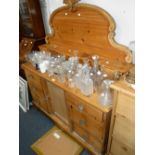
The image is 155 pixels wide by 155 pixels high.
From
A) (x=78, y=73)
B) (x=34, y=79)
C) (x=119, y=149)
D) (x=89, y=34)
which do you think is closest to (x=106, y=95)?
(x=78, y=73)

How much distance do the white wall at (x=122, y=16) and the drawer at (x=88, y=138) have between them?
0.87 metres

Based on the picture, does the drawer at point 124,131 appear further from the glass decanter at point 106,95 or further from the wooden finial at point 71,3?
the wooden finial at point 71,3

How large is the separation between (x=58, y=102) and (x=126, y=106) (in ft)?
2.86

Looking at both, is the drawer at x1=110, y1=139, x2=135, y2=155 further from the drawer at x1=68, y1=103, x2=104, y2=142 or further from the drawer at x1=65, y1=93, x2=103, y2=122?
the drawer at x1=65, y1=93, x2=103, y2=122

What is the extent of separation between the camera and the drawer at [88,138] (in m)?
1.39

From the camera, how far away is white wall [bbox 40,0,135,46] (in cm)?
113

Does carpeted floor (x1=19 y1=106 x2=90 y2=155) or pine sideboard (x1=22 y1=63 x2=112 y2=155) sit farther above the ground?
pine sideboard (x1=22 y1=63 x2=112 y2=155)

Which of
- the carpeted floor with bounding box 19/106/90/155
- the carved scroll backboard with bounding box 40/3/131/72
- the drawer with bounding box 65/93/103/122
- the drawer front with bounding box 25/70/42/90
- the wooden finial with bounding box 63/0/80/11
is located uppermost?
the wooden finial with bounding box 63/0/80/11

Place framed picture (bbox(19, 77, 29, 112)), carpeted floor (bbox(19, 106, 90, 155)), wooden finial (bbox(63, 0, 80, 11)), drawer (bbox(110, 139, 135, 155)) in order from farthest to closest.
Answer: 1. framed picture (bbox(19, 77, 29, 112))
2. carpeted floor (bbox(19, 106, 90, 155))
3. wooden finial (bbox(63, 0, 80, 11))
4. drawer (bbox(110, 139, 135, 155))

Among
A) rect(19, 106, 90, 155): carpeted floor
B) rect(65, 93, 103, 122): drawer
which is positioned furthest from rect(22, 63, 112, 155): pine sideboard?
rect(19, 106, 90, 155): carpeted floor

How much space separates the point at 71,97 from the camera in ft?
4.53

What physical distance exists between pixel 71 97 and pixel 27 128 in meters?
0.91

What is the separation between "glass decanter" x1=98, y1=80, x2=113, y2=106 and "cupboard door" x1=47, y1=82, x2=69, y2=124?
43 centimetres
